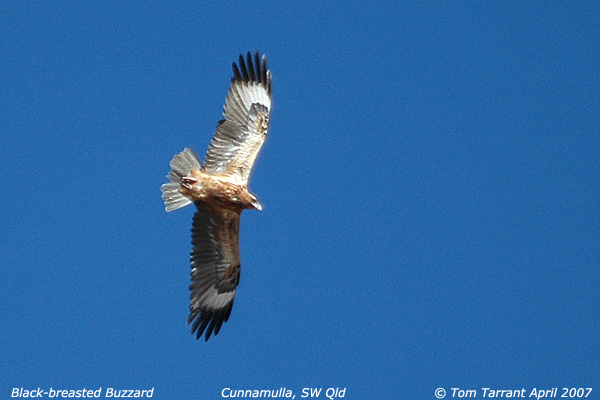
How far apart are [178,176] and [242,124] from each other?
865 millimetres

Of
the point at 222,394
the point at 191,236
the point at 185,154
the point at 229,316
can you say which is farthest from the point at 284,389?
the point at 185,154

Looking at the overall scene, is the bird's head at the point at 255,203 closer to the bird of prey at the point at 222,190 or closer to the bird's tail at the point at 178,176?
the bird of prey at the point at 222,190

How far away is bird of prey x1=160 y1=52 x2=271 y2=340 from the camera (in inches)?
374

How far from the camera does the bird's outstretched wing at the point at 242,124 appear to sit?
9672mm

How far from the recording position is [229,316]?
1004 centimetres

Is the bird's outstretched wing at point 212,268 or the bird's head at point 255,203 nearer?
the bird's head at point 255,203

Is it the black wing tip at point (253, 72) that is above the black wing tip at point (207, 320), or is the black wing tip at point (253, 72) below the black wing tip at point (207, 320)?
above

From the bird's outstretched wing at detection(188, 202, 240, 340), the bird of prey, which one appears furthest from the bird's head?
the bird's outstretched wing at detection(188, 202, 240, 340)

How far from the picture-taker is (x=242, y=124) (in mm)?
9844

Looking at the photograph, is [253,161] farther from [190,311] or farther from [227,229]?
[190,311]

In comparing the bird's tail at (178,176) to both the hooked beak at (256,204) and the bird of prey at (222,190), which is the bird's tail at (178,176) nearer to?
the bird of prey at (222,190)

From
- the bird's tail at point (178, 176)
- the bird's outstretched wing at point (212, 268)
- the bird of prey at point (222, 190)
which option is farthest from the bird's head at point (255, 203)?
the bird's tail at point (178, 176)

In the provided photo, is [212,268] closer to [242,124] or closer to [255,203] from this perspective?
[255,203]

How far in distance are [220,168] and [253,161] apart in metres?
0.34
